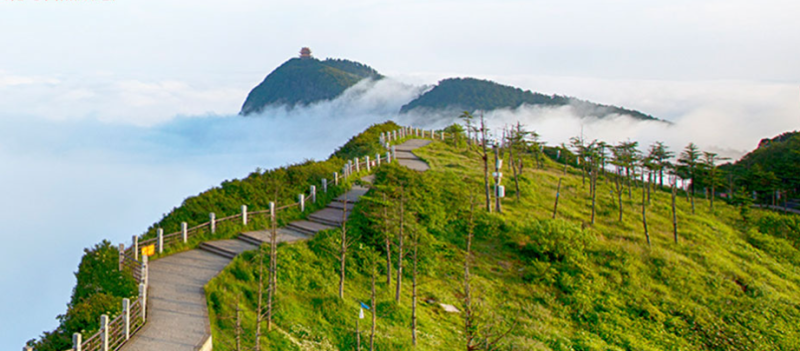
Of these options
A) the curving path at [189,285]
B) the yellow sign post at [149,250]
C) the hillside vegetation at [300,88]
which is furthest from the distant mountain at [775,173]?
the hillside vegetation at [300,88]

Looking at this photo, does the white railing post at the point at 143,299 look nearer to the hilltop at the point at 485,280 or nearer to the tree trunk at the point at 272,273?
the hilltop at the point at 485,280

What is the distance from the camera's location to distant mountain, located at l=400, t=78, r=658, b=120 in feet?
520

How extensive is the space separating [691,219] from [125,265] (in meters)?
37.8

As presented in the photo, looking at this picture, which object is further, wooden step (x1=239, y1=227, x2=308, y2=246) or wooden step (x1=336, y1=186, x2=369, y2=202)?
wooden step (x1=336, y1=186, x2=369, y2=202)

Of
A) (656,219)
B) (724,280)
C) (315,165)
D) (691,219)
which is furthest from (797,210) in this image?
(315,165)

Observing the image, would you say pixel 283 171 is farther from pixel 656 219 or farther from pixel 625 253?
pixel 656 219

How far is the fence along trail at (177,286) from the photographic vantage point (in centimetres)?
1434

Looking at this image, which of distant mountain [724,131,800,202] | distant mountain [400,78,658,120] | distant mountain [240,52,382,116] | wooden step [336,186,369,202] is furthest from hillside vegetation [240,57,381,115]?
wooden step [336,186,369,202]

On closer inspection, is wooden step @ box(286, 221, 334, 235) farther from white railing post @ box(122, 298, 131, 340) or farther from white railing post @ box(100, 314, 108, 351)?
white railing post @ box(100, 314, 108, 351)

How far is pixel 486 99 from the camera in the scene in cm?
16150

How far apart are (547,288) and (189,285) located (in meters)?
15.5

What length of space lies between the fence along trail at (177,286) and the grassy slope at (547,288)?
30.0 inches

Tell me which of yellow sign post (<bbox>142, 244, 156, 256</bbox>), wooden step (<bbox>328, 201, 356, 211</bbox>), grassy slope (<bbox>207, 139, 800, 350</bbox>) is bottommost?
grassy slope (<bbox>207, 139, 800, 350</bbox>)

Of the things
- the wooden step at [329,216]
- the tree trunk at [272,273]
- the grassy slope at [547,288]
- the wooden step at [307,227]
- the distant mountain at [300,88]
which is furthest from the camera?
the distant mountain at [300,88]
